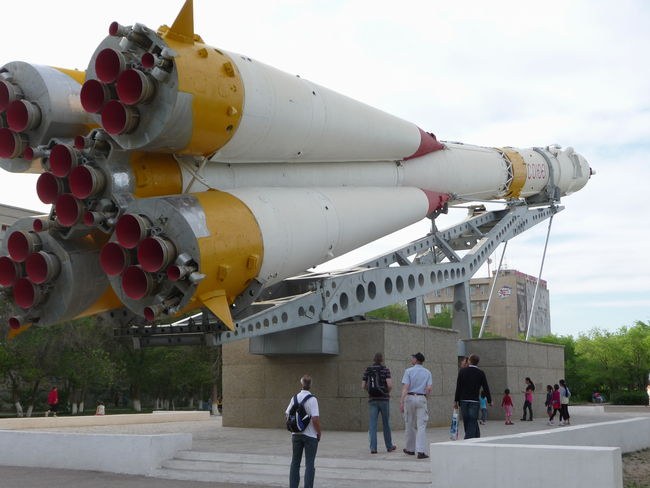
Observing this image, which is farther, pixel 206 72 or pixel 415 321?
pixel 415 321

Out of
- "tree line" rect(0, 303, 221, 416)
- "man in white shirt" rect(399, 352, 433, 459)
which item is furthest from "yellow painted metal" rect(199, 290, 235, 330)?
"tree line" rect(0, 303, 221, 416)

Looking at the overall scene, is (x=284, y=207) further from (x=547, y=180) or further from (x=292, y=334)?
(x=547, y=180)

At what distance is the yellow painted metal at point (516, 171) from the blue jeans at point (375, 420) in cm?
1001

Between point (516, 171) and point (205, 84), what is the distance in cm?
1227

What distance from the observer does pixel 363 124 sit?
12.8 meters

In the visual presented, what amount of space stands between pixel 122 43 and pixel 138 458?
17.7ft

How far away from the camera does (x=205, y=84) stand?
9.20 m

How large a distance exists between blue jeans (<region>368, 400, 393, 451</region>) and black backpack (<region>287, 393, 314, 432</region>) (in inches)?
101

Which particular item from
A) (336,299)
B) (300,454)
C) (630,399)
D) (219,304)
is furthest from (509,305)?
(300,454)

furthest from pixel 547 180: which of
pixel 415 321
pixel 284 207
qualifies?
pixel 284 207

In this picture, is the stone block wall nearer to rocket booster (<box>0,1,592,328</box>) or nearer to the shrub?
rocket booster (<box>0,1,592,328</box>)

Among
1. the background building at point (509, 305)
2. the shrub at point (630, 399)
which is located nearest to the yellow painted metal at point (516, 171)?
the shrub at point (630, 399)

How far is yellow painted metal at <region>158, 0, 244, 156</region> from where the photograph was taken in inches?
357

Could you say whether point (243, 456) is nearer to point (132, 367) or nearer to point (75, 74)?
point (75, 74)
